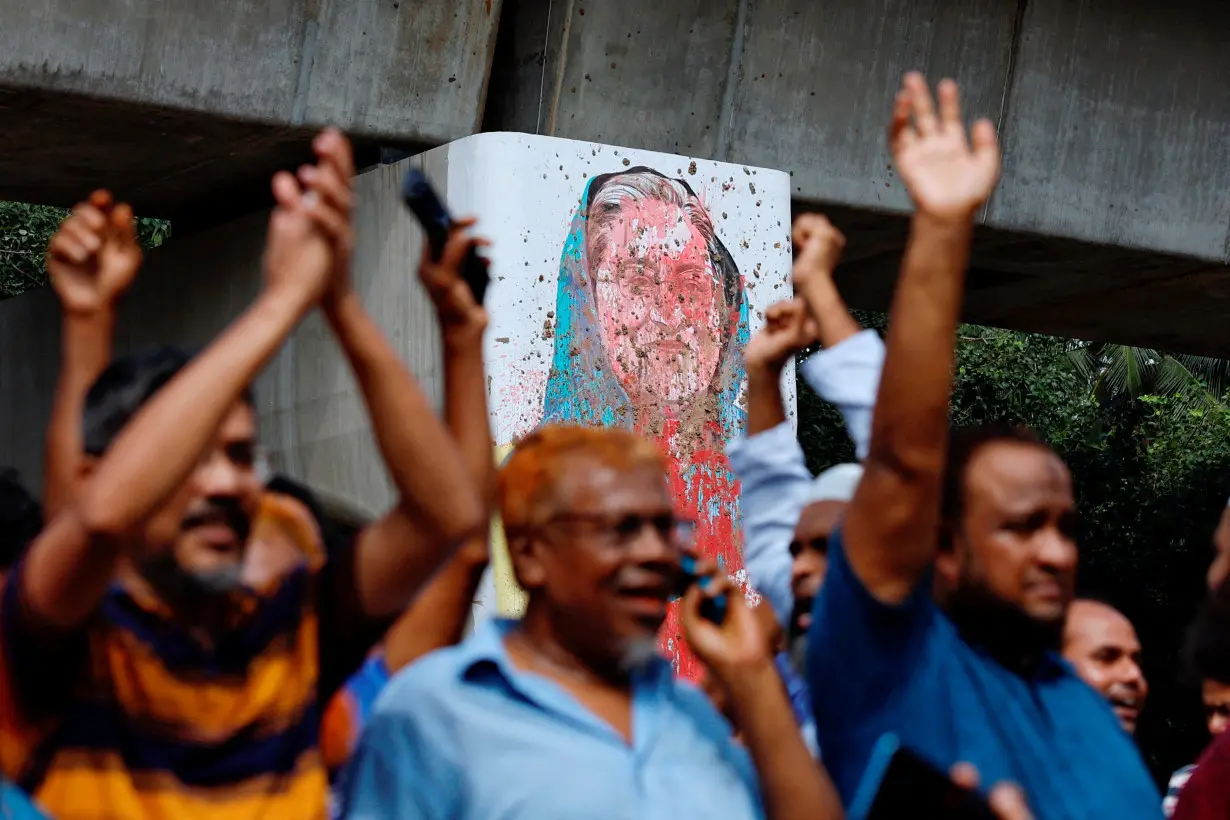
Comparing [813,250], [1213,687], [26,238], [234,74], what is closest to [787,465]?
[813,250]

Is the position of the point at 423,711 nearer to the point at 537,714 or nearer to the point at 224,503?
the point at 537,714

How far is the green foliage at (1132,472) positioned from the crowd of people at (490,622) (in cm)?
1171

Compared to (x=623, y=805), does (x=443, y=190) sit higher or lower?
higher

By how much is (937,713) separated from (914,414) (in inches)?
16.4

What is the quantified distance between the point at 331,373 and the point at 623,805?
4.96 m

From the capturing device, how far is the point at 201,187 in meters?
7.79

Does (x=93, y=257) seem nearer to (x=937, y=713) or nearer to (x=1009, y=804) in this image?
(x=937, y=713)

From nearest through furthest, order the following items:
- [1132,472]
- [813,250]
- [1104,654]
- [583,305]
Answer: [813,250]
[1104,654]
[583,305]
[1132,472]

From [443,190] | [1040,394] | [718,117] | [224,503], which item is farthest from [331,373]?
[1040,394]

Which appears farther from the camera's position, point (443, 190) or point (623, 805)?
point (443, 190)

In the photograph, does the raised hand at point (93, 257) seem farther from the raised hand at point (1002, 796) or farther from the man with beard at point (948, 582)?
the raised hand at point (1002, 796)

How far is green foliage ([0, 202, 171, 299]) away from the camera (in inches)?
589

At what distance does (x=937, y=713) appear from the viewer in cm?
237

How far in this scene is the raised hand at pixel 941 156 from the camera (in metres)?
2.30
